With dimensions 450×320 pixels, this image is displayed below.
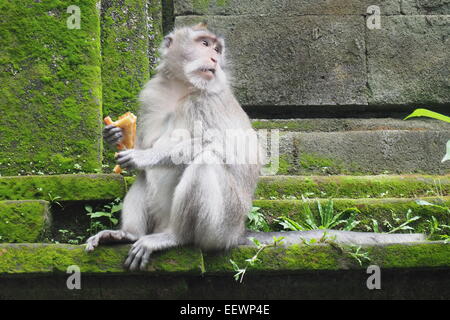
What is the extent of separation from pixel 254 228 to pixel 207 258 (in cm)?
104

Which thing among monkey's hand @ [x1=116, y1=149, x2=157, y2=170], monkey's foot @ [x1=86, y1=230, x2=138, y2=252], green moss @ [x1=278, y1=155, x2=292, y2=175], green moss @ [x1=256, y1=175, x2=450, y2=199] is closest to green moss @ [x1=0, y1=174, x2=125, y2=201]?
monkey's hand @ [x1=116, y1=149, x2=157, y2=170]

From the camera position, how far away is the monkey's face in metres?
5.33

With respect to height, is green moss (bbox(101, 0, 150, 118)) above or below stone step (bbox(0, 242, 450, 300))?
above

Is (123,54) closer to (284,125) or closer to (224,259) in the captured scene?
(284,125)

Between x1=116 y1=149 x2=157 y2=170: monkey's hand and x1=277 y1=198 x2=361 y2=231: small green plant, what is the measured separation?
1.23m

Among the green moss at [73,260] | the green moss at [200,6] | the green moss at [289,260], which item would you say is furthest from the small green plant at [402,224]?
the green moss at [200,6]

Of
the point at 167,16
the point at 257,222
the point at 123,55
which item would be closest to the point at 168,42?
the point at 123,55

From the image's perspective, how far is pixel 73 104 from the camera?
234 inches

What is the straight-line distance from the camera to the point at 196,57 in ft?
18.1

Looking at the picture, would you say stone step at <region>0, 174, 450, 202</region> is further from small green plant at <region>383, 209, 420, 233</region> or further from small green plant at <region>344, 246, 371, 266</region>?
small green plant at <region>344, 246, 371, 266</region>

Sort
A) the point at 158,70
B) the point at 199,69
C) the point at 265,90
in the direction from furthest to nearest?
the point at 265,90 < the point at 158,70 < the point at 199,69

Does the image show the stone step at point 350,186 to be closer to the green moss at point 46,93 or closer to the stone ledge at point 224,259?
the green moss at point 46,93


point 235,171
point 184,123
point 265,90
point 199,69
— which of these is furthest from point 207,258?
point 265,90
